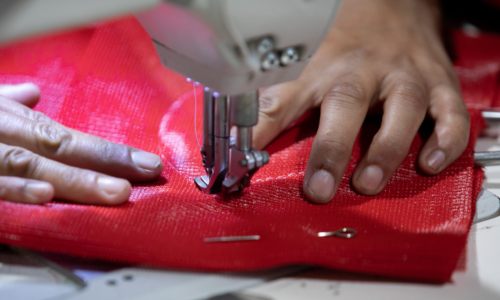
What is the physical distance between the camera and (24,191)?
82cm

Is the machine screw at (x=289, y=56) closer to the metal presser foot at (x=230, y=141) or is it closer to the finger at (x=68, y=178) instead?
the metal presser foot at (x=230, y=141)

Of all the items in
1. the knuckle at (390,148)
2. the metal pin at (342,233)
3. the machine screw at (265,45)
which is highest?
the machine screw at (265,45)

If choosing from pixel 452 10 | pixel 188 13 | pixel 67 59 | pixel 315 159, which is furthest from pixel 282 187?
pixel 452 10

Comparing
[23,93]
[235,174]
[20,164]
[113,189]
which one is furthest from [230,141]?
[23,93]

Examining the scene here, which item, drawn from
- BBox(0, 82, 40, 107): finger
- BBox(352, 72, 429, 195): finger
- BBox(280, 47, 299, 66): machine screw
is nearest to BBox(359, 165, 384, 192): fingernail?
BBox(352, 72, 429, 195): finger

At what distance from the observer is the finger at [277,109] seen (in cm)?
102

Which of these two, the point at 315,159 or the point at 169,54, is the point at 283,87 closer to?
the point at 315,159

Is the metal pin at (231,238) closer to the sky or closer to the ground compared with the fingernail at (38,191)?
closer to the ground

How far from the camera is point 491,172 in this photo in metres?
1.03

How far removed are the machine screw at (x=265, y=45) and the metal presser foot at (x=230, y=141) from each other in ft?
0.22

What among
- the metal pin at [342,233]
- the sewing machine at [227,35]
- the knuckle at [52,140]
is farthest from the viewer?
the knuckle at [52,140]

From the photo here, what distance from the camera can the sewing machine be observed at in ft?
1.97

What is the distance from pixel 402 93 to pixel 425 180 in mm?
142

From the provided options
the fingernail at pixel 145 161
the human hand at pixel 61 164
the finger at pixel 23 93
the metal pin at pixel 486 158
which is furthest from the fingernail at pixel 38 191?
the metal pin at pixel 486 158
